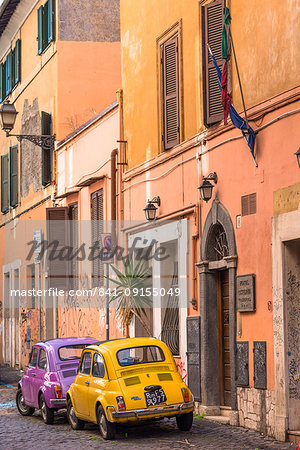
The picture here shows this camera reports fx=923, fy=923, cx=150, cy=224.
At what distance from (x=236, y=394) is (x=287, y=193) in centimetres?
343

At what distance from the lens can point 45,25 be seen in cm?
2706

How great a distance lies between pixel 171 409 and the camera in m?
12.7

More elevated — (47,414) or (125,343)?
(125,343)

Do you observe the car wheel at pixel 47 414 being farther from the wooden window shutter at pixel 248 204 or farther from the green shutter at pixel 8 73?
the green shutter at pixel 8 73

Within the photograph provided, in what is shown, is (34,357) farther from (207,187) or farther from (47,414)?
(207,187)

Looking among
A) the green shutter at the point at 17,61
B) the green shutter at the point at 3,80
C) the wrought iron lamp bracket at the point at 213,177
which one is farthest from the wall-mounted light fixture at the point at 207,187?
the green shutter at the point at 3,80

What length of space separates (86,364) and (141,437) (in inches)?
63.2

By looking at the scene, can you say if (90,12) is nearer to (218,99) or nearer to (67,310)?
(67,310)

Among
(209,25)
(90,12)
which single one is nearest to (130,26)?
(209,25)

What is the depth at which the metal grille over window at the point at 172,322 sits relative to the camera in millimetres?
17609

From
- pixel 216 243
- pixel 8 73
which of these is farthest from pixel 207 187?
pixel 8 73

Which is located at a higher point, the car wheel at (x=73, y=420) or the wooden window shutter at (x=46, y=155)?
the wooden window shutter at (x=46, y=155)

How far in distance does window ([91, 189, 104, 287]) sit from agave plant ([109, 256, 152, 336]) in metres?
3.60

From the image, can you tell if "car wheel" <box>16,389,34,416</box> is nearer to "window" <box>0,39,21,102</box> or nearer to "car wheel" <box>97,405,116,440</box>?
"car wheel" <box>97,405,116,440</box>
